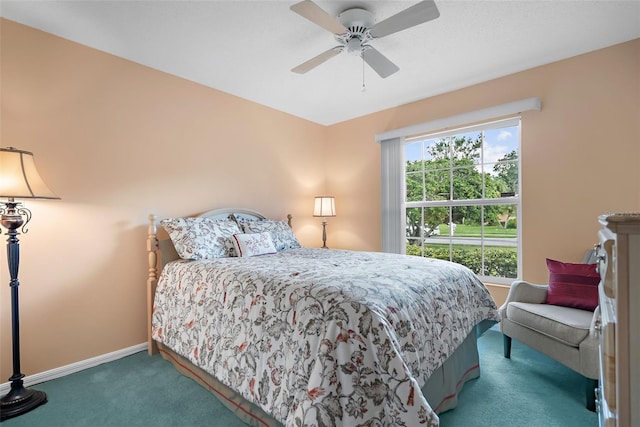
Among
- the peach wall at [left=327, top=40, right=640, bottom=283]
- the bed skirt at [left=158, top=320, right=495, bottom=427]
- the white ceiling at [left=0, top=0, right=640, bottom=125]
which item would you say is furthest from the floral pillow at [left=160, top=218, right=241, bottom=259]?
the peach wall at [left=327, top=40, right=640, bottom=283]

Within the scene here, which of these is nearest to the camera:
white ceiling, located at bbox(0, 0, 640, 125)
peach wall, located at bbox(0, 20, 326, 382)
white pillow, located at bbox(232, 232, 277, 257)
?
white ceiling, located at bbox(0, 0, 640, 125)

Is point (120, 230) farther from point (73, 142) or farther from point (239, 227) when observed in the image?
point (239, 227)

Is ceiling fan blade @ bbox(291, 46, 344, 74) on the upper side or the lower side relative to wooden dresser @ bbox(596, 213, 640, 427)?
upper

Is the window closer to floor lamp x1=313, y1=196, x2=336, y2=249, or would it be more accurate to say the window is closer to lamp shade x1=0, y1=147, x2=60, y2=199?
floor lamp x1=313, y1=196, x2=336, y2=249

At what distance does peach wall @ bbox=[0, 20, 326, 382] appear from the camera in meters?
2.17

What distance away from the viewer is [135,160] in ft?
8.85

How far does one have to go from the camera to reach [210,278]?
205 cm

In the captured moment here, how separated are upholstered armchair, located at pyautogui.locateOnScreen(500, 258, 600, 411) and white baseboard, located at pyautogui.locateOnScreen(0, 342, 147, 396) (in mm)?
3024

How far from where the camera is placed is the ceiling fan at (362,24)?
1.71 m

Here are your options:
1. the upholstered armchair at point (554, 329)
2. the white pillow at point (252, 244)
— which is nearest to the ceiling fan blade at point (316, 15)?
the white pillow at point (252, 244)

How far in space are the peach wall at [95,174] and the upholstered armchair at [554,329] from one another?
2818 millimetres

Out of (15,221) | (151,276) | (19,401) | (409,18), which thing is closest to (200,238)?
(151,276)

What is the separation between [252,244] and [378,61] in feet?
5.93

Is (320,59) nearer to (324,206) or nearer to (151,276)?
(324,206)
